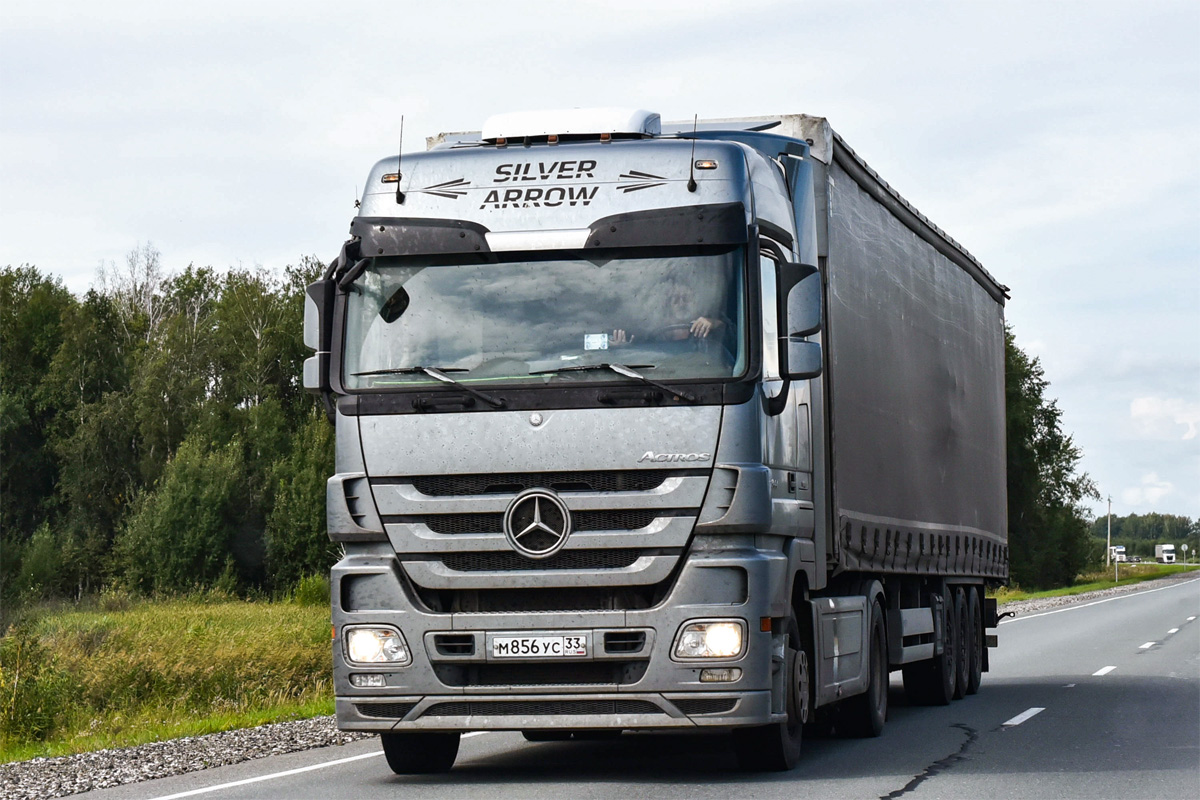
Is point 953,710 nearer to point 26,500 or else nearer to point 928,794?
point 928,794

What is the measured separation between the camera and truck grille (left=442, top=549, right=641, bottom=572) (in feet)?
28.0

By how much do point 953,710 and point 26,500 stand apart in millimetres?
61113

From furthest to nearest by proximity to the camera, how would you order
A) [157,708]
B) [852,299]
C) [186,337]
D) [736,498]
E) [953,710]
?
[186,337] → [157,708] → [953,710] → [852,299] → [736,498]

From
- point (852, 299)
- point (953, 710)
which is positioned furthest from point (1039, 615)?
point (852, 299)

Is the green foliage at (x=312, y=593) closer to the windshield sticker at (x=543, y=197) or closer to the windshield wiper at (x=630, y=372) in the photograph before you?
the windshield sticker at (x=543, y=197)

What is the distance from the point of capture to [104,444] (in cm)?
6731

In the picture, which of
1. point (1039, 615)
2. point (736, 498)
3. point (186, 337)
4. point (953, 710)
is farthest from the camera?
point (186, 337)

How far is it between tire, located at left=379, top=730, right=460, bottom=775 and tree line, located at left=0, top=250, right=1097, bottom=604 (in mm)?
53048

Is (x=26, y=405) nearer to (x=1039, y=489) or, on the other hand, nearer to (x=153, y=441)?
(x=153, y=441)

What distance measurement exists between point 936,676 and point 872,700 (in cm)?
365

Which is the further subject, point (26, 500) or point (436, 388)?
point (26, 500)

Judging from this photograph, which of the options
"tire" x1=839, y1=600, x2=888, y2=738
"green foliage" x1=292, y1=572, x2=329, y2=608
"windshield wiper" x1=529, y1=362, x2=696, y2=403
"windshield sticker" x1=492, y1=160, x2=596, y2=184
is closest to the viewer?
"windshield wiper" x1=529, y1=362, x2=696, y2=403

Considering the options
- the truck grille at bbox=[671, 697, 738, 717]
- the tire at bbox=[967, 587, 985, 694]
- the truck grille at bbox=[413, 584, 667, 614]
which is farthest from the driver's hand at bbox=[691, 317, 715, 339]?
the tire at bbox=[967, 587, 985, 694]

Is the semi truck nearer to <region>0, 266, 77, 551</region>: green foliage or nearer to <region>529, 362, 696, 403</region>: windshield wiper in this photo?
<region>529, 362, 696, 403</region>: windshield wiper
